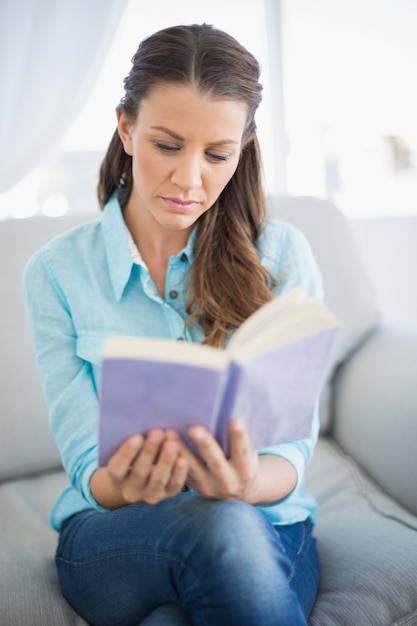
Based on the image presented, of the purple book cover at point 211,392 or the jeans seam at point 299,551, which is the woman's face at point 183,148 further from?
the jeans seam at point 299,551

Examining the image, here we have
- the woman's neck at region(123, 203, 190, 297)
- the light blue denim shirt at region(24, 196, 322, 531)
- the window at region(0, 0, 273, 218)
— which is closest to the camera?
the light blue denim shirt at region(24, 196, 322, 531)

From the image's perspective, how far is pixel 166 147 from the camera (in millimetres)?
958

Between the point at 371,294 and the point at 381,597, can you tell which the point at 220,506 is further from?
the point at 371,294

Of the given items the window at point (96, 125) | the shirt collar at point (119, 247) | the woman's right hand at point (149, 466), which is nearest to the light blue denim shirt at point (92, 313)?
the shirt collar at point (119, 247)

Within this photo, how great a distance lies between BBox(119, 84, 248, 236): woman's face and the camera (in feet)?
3.07

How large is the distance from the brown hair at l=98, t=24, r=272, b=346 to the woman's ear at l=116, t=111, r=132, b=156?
15 millimetres

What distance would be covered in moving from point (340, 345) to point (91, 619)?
81 centimetres

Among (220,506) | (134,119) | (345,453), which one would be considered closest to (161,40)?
(134,119)

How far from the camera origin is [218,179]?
3.27 feet

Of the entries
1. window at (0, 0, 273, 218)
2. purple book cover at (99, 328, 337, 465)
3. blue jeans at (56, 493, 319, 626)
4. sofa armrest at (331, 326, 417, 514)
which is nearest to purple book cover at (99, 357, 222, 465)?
purple book cover at (99, 328, 337, 465)

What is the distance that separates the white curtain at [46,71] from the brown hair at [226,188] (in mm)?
779

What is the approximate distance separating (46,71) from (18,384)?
37.8 inches

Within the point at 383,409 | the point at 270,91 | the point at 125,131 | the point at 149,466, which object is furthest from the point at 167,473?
the point at 270,91

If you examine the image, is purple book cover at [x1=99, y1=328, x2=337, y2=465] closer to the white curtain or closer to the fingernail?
the fingernail
